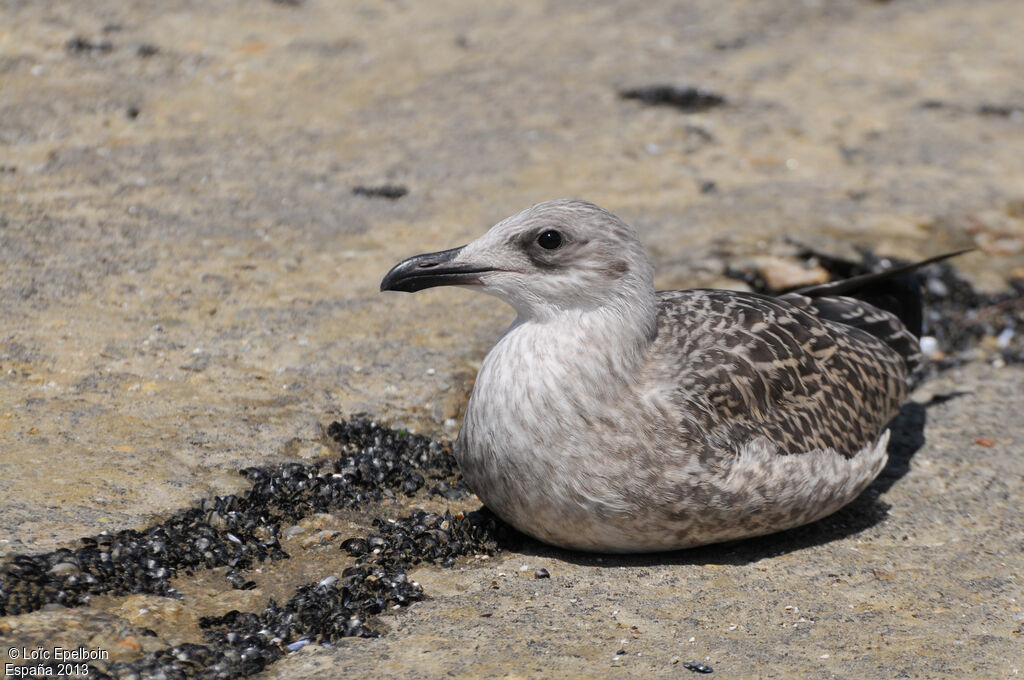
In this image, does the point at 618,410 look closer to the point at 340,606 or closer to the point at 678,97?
the point at 340,606

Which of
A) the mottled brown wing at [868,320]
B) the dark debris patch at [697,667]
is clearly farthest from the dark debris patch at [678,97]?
the dark debris patch at [697,667]

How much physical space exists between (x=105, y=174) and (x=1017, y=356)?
563 centimetres

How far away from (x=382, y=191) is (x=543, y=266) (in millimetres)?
3421

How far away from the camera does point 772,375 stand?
5.23 m

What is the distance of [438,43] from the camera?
33.6 feet

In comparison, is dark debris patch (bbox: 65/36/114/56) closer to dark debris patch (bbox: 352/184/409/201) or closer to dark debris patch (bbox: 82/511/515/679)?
dark debris patch (bbox: 352/184/409/201)

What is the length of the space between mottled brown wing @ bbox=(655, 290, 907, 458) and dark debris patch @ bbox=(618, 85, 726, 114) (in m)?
3.85

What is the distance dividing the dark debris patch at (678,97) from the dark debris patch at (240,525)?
15.4ft

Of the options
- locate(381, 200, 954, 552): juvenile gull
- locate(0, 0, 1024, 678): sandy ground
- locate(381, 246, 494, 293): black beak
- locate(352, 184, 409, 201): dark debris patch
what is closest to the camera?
locate(0, 0, 1024, 678): sandy ground

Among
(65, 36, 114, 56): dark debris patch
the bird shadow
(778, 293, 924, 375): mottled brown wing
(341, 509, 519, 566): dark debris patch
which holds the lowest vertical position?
the bird shadow

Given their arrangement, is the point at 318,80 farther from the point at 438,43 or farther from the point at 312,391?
the point at 312,391

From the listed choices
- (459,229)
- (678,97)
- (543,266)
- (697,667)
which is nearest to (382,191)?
(459,229)

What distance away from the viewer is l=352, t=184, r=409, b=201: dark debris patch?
8.09 m

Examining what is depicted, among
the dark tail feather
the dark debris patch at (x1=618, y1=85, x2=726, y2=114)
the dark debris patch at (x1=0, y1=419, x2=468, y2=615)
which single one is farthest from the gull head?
the dark debris patch at (x1=618, y1=85, x2=726, y2=114)
